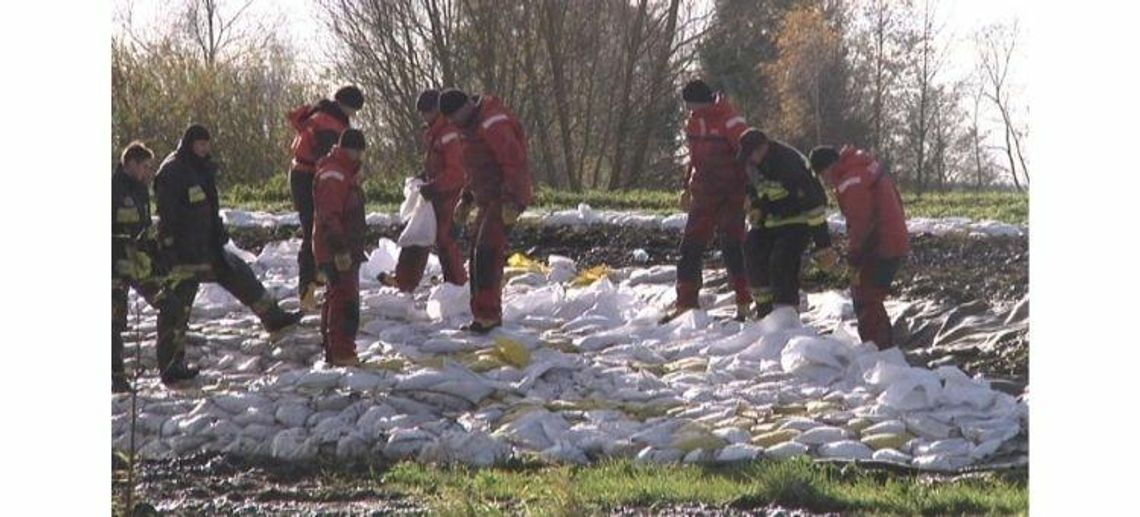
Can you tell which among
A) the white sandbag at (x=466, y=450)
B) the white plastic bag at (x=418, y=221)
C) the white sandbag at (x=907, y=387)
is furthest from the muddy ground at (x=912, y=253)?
the white sandbag at (x=466, y=450)

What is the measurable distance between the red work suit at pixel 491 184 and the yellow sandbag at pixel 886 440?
2.53m

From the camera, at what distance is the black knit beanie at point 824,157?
8930 mm

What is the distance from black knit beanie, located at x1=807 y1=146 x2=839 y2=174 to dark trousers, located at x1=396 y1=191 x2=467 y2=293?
221cm

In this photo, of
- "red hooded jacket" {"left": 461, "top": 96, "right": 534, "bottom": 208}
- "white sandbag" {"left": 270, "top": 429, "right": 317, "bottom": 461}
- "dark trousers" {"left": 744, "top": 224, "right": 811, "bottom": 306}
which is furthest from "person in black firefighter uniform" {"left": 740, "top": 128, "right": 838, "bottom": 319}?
"white sandbag" {"left": 270, "top": 429, "right": 317, "bottom": 461}

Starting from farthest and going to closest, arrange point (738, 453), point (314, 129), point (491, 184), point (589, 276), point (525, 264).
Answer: point (525, 264)
point (589, 276)
point (314, 129)
point (491, 184)
point (738, 453)

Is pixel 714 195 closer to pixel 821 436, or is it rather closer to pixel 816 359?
pixel 816 359

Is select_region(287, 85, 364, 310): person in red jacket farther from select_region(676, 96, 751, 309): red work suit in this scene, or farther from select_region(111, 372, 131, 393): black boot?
select_region(676, 96, 751, 309): red work suit

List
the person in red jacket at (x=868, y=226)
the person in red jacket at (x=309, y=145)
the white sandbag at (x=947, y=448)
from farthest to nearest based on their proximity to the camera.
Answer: the person in red jacket at (x=309, y=145), the person in red jacket at (x=868, y=226), the white sandbag at (x=947, y=448)

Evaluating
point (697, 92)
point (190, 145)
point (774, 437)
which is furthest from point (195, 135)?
point (774, 437)

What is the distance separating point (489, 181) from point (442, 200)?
0.59 meters

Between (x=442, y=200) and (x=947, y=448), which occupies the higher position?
(x=442, y=200)

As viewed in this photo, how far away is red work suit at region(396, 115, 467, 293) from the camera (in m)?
10.2

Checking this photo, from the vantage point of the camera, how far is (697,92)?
9.56 meters

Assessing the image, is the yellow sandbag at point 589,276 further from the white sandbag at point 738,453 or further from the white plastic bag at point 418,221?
the white sandbag at point 738,453
